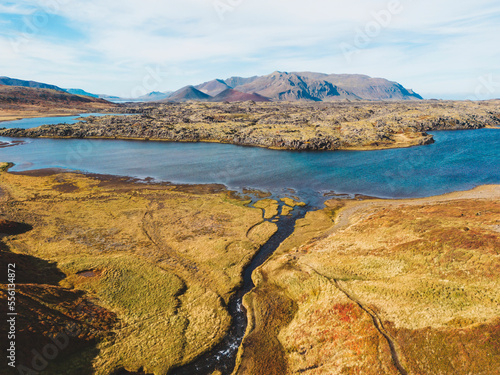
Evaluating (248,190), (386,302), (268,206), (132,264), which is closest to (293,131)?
(248,190)

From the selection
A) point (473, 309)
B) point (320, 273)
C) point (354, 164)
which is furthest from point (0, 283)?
point (354, 164)

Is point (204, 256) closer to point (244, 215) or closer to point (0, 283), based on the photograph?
point (244, 215)

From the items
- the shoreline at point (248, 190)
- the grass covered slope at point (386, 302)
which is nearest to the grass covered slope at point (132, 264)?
the shoreline at point (248, 190)

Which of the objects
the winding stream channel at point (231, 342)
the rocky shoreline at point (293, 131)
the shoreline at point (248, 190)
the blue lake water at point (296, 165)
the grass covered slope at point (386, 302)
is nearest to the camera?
the grass covered slope at point (386, 302)

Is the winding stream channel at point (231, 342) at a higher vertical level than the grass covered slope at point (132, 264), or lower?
lower

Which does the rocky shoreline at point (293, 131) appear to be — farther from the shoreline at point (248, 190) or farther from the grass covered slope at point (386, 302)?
the grass covered slope at point (386, 302)

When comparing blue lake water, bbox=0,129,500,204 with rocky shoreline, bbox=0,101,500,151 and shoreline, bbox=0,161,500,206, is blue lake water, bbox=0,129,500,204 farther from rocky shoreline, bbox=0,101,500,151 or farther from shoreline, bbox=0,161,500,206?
rocky shoreline, bbox=0,101,500,151
